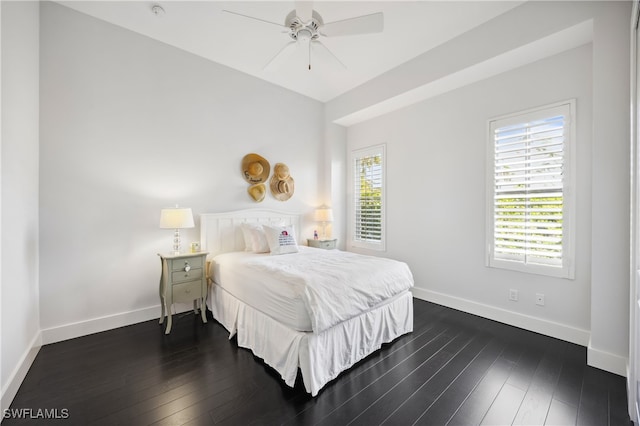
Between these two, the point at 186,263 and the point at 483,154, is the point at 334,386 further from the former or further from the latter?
the point at 483,154

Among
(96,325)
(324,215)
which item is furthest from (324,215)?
(96,325)

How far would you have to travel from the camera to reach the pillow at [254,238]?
3475mm

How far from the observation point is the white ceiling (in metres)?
2.65

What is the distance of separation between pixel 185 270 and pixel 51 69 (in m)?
2.35

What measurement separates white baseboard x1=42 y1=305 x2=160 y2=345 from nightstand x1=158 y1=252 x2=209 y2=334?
0.22 meters

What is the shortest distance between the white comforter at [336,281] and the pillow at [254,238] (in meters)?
0.50

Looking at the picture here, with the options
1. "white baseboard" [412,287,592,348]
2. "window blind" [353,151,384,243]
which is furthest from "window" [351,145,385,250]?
"white baseboard" [412,287,592,348]

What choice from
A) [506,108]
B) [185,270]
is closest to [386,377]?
[185,270]

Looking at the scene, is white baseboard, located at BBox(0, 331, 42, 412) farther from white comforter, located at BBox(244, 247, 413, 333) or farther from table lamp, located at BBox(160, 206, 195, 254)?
white comforter, located at BBox(244, 247, 413, 333)

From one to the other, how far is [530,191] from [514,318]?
55.4 inches

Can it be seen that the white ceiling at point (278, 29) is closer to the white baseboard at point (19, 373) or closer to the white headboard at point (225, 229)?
the white headboard at point (225, 229)

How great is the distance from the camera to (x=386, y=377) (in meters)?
2.07

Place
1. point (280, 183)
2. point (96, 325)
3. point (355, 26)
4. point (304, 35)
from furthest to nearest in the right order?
point (280, 183) < point (96, 325) < point (304, 35) < point (355, 26)

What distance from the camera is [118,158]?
296 centimetres
